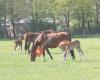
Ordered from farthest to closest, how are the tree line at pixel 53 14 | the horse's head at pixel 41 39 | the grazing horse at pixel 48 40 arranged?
the tree line at pixel 53 14, the horse's head at pixel 41 39, the grazing horse at pixel 48 40

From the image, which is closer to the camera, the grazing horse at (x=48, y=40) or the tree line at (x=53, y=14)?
the grazing horse at (x=48, y=40)

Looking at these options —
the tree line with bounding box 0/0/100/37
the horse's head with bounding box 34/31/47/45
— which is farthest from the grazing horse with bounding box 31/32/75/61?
the tree line with bounding box 0/0/100/37

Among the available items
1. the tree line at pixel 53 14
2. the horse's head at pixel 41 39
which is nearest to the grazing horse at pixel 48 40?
the horse's head at pixel 41 39

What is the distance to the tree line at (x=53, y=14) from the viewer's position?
323ft

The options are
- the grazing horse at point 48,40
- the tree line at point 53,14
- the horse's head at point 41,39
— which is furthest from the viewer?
the tree line at point 53,14

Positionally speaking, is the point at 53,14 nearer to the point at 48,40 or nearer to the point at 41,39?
the point at 48,40

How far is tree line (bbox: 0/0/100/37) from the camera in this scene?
323ft

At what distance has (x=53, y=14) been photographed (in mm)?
100875

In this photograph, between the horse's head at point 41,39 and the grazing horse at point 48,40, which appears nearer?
the grazing horse at point 48,40

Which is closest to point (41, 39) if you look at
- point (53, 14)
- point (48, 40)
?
point (48, 40)

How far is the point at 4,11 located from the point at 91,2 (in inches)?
833

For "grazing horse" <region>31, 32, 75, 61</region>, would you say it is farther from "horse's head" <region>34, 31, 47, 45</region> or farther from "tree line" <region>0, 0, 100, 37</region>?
"tree line" <region>0, 0, 100, 37</region>

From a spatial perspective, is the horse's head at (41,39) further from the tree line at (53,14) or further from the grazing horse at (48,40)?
the tree line at (53,14)

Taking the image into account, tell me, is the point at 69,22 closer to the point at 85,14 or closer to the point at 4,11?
the point at 85,14
